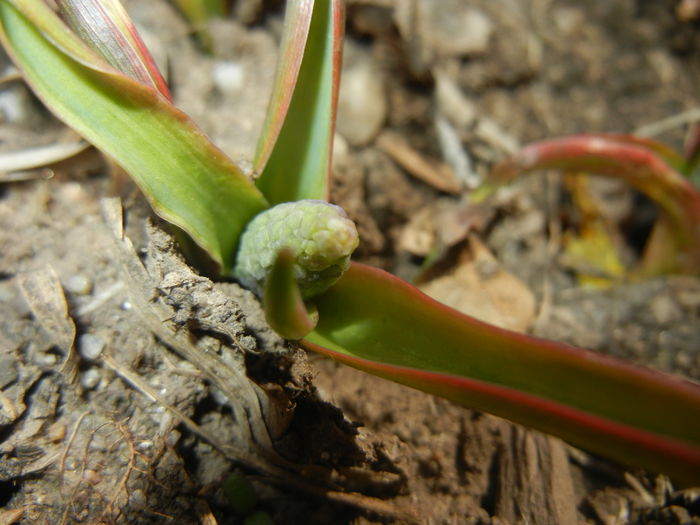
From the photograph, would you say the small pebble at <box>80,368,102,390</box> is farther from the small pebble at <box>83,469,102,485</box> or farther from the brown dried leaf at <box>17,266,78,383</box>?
the small pebble at <box>83,469,102,485</box>

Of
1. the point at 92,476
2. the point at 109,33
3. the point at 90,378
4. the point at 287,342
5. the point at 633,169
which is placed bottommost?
the point at 92,476

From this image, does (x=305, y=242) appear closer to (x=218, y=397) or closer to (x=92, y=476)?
(x=218, y=397)

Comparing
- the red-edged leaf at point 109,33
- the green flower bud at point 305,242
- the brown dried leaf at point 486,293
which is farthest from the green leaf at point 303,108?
the brown dried leaf at point 486,293

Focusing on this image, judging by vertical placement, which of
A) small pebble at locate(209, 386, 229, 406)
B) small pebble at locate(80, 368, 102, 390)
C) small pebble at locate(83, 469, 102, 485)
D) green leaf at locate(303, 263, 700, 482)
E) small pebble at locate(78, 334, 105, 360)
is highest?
green leaf at locate(303, 263, 700, 482)

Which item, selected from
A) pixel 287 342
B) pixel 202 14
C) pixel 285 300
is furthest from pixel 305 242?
pixel 202 14

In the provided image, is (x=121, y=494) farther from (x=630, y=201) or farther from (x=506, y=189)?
(x=630, y=201)

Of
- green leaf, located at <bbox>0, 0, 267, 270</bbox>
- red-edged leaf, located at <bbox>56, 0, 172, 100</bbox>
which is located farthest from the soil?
red-edged leaf, located at <bbox>56, 0, 172, 100</bbox>

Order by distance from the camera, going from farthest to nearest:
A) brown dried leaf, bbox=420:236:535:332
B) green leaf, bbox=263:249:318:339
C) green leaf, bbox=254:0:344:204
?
brown dried leaf, bbox=420:236:535:332
green leaf, bbox=254:0:344:204
green leaf, bbox=263:249:318:339
